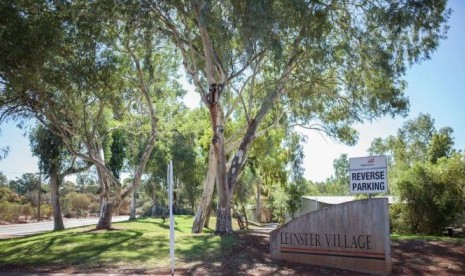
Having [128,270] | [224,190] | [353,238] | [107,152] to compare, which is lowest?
[128,270]

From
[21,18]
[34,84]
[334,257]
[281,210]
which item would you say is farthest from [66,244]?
[281,210]

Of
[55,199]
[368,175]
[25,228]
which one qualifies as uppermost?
[368,175]

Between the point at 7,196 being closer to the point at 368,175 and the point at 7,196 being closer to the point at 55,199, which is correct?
the point at 55,199

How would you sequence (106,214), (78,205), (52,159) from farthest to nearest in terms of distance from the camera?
(78,205) → (52,159) → (106,214)

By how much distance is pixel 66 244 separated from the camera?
18438 millimetres

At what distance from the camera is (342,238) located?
12297 millimetres

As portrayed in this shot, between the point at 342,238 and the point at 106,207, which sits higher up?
the point at 106,207

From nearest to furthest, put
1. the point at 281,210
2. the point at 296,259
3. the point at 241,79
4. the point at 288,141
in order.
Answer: the point at 296,259
the point at 241,79
the point at 288,141
the point at 281,210

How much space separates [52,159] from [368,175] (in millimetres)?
23575

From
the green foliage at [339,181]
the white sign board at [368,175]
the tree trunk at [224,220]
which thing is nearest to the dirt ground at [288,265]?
the white sign board at [368,175]

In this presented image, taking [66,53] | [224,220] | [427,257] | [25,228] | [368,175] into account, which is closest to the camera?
[368,175]

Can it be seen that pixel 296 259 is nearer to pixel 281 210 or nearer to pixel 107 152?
pixel 107 152

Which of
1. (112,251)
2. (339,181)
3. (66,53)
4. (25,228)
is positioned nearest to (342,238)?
(112,251)

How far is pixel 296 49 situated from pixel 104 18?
25.6 ft
